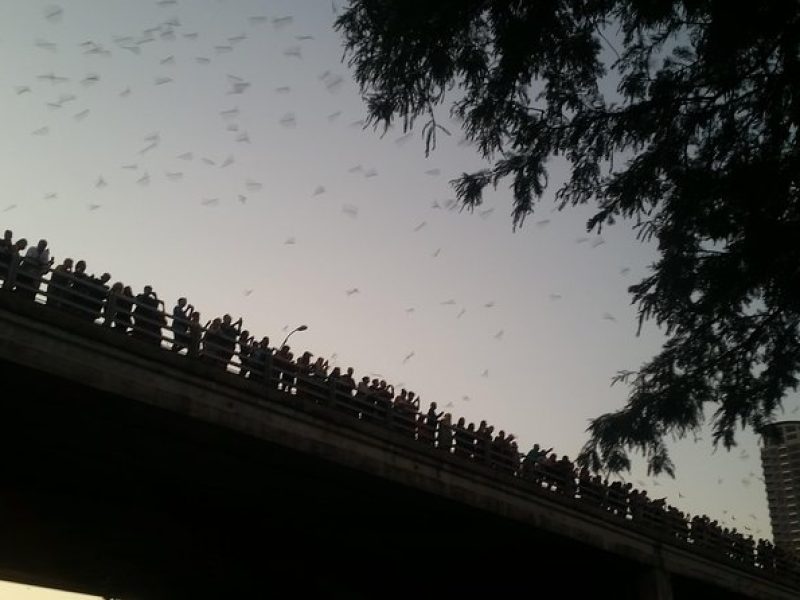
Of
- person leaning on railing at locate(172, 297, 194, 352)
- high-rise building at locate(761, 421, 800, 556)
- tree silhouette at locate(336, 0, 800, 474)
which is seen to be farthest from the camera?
Result: high-rise building at locate(761, 421, 800, 556)

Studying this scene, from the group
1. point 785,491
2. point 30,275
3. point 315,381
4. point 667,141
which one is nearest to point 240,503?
point 315,381

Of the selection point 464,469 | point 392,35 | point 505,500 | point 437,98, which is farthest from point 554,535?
point 392,35

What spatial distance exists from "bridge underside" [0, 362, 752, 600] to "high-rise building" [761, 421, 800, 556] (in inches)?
2380

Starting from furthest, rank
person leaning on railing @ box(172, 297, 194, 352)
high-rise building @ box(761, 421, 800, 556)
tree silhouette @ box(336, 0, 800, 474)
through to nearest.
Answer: high-rise building @ box(761, 421, 800, 556)
person leaning on railing @ box(172, 297, 194, 352)
tree silhouette @ box(336, 0, 800, 474)

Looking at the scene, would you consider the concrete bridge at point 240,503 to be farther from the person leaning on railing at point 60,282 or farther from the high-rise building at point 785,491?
the high-rise building at point 785,491

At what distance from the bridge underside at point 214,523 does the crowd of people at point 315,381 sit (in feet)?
3.88

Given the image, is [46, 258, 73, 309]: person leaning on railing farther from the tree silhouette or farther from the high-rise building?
the high-rise building

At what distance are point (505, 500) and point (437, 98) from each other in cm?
1086

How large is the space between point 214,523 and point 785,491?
286ft

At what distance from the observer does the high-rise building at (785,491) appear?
242 ft

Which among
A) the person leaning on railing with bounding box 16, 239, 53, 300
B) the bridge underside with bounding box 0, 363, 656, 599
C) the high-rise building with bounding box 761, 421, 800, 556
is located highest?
the high-rise building with bounding box 761, 421, 800, 556

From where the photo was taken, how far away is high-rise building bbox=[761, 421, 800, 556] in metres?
73.7

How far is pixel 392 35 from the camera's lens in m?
8.54

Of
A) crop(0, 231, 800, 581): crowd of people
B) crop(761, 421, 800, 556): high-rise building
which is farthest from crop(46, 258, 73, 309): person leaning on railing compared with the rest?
crop(761, 421, 800, 556): high-rise building
